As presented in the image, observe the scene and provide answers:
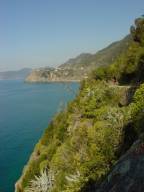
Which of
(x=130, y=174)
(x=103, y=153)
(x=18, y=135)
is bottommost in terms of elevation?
(x=18, y=135)

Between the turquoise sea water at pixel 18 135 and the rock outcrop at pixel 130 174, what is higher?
the rock outcrop at pixel 130 174

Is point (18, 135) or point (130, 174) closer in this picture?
point (130, 174)

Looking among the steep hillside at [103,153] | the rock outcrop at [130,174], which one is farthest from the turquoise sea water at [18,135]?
the rock outcrop at [130,174]

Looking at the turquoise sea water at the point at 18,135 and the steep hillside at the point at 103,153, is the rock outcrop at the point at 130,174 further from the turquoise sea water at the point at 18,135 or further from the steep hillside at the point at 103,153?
the turquoise sea water at the point at 18,135

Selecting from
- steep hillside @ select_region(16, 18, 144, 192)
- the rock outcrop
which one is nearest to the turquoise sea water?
steep hillside @ select_region(16, 18, 144, 192)

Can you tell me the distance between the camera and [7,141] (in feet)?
271

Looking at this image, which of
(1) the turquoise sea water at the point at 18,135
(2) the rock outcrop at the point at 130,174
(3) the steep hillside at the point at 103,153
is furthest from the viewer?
(1) the turquoise sea water at the point at 18,135

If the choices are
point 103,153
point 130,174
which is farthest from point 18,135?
point 130,174

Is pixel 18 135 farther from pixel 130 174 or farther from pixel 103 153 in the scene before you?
pixel 130 174

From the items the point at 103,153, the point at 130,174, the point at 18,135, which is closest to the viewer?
the point at 130,174

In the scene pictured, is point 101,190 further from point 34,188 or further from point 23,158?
point 23,158

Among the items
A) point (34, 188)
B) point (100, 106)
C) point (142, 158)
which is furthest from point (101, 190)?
point (100, 106)

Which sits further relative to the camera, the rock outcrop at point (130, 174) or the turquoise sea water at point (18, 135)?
the turquoise sea water at point (18, 135)

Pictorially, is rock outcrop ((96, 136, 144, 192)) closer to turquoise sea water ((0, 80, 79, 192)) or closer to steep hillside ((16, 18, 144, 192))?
steep hillside ((16, 18, 144, 192))
